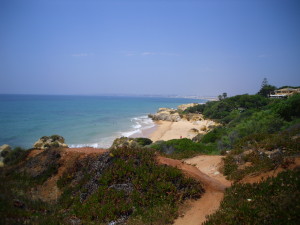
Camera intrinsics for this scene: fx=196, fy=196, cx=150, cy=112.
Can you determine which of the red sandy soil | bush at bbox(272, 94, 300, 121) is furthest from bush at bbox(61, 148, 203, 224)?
bush at bbox(272, 94, 300, 121)

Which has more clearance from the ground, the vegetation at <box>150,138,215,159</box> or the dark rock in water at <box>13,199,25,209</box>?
the dark rock in water at <box>13,199,25,209</box>

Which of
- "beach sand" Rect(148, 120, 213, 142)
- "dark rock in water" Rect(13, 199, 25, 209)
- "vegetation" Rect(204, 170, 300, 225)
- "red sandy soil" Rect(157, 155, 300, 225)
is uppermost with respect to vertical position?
"vegetation" Rect(204, 170, 300, 225)

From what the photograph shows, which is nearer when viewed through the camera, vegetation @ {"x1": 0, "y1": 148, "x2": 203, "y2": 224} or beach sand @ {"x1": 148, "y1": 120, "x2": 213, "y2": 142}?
vegetation @ {"x1": 0, "y1": 148, "x2": 203, "y2": 224}

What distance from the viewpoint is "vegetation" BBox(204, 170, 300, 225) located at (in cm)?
481

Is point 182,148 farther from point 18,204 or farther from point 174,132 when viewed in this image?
point 174,132

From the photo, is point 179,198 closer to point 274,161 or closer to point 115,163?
point 115,163

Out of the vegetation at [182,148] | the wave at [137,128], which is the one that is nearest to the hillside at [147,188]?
the vegetation at [182,148]

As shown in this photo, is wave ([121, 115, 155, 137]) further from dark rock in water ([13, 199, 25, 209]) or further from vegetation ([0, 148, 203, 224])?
dark rock in water ([13, 199, 25, 209])

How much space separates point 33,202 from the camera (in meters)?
7.22

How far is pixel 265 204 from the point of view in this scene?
5449mm

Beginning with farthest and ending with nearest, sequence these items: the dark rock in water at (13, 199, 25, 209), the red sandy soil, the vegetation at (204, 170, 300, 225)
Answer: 1. the red sandy soil
2. the dark rock in water at (13, 199, 25, 209)
3. the vegetation at (204, 170, 300, 225)

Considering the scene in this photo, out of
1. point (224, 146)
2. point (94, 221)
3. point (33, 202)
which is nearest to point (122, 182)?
point (94, 221)

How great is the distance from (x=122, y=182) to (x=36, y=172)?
5587 millimetres

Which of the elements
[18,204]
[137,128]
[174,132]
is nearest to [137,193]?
[18,204]
